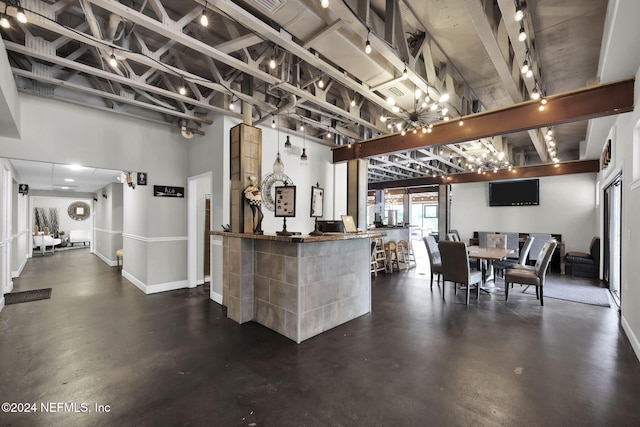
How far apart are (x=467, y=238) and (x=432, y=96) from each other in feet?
25.0

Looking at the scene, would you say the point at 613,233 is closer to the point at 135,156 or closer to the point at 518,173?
the point at 518,173

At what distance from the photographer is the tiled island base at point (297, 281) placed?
3.13 meters

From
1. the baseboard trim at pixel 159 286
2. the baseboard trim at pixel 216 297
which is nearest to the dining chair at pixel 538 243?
the baseboard trim at pixel 216 297

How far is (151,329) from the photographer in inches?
135

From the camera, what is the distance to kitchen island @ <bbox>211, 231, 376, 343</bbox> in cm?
312

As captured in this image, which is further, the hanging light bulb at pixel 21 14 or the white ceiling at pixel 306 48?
the white ceiling at pixel 306 48

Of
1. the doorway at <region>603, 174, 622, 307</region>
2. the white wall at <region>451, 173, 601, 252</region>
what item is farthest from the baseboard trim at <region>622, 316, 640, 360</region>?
the white wall at <region>451, 173, 601, 252</region>

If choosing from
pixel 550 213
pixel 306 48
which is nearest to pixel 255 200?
pixel 306 48

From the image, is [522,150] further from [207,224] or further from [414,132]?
[207,224]

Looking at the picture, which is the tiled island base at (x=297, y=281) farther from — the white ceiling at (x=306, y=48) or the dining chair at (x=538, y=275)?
the dining chair at (x=538, y=275)

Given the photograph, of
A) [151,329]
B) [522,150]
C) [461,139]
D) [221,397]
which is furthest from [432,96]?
[522,150]

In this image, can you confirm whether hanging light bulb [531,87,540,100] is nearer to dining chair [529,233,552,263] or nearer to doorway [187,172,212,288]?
dining chair [529,233,552,263]

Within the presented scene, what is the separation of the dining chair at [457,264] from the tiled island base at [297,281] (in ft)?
4.91

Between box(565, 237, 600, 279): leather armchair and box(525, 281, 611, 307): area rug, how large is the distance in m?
1.23
